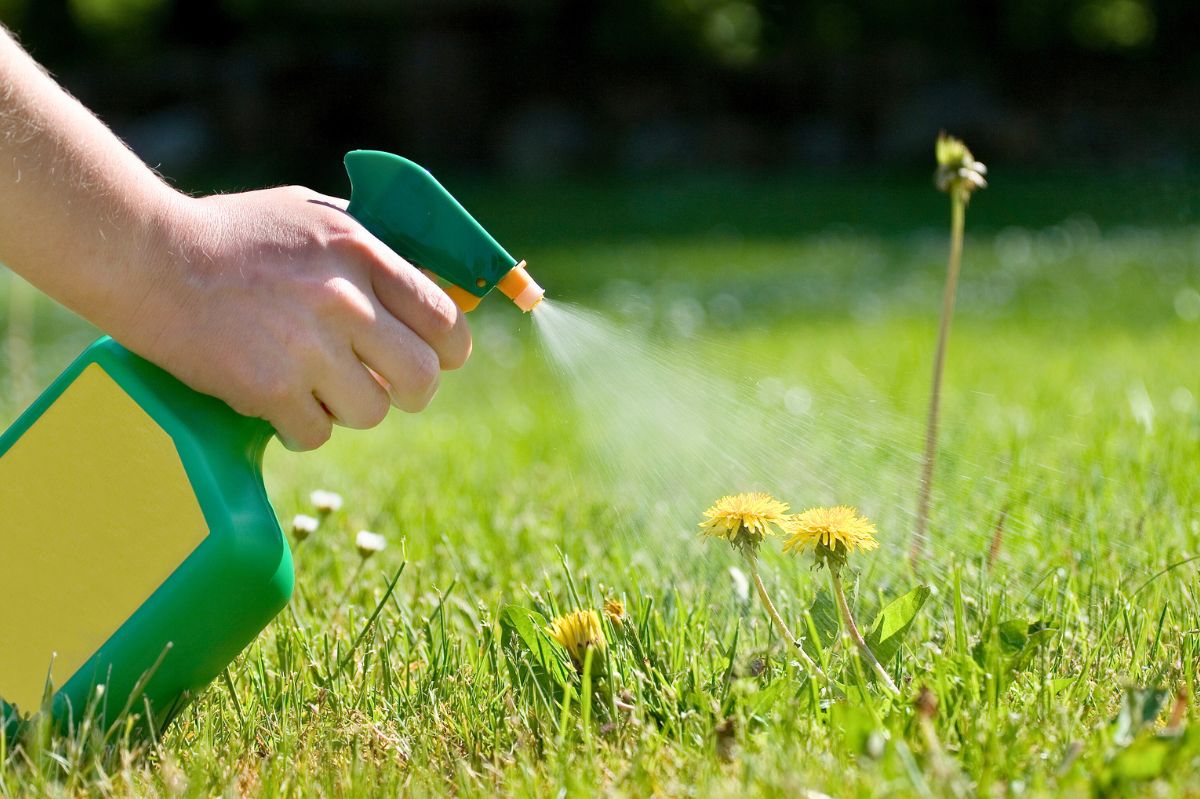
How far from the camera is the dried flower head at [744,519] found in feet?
3.98

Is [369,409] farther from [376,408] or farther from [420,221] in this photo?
[420,221]

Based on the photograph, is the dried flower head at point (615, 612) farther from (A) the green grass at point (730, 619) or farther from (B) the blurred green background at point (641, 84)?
(B) the blurred green background at point (641, 84)

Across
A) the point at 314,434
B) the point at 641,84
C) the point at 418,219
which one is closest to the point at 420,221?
the point at 418,219

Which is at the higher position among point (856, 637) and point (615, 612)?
point (856, 637)

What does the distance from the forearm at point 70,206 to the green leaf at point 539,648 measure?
46 centimetres

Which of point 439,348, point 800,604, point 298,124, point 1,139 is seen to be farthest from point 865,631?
point 298,124

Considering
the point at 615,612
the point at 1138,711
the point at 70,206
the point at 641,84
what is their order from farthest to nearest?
the point at 641,84, the point at 615,612, the point at 70,206, the point at 1138,711

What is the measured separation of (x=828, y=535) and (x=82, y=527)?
72 cm

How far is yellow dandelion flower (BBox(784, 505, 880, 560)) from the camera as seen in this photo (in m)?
1.20

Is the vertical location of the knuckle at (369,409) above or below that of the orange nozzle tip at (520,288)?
below

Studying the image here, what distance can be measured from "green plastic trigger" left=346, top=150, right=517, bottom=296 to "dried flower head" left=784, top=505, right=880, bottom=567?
1.29 ft

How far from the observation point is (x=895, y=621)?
1.25 m

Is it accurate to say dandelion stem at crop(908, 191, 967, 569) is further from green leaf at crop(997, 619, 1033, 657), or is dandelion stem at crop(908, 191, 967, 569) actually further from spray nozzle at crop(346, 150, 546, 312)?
spray nozzle at crop(346, 150, 546, 312)

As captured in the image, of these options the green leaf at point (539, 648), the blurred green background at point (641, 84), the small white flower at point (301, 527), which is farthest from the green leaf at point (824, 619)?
the blurred green background at point (641, 84)
